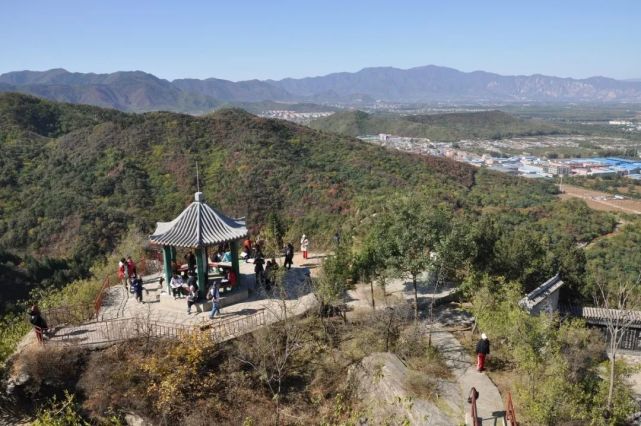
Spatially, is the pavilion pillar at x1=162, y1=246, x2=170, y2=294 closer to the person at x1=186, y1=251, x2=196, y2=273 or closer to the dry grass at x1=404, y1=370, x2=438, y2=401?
the person at x1=186, y1=251, x2=196, y2=273

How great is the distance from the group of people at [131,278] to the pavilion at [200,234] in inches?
35.0

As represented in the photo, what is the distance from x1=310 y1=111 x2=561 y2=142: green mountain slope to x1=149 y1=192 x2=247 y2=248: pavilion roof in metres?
122

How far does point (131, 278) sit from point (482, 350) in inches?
450

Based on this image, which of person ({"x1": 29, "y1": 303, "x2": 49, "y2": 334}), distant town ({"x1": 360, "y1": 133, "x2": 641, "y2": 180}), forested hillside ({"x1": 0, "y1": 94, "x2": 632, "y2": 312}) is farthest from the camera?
distant town ({"x1": 360, "y1": 133, "x2": 641, "y2": 180})

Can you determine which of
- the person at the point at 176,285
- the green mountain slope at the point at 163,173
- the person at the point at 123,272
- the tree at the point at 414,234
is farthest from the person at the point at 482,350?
the green mountain slope at the point at 163,173

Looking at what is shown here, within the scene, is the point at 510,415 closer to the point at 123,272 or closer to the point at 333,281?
the point at 333,281

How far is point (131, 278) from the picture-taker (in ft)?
52.9

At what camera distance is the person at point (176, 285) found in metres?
14.7

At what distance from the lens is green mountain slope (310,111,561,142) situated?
484 feet

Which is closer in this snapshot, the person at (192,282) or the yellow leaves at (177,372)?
the yellow leaves at (177,372)

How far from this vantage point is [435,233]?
1370cm

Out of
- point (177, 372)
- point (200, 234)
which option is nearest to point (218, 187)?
point (200, 234)

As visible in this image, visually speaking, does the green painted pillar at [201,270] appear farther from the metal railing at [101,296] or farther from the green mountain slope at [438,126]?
the green mountain slope at [438,126]

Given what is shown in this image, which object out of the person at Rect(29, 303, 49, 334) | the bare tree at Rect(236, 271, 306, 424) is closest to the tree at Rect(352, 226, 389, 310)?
the bare tree at Rect(236, 271, 306, 424)
